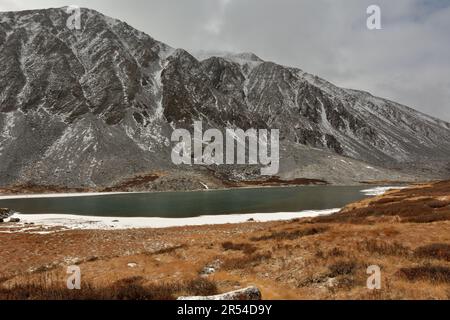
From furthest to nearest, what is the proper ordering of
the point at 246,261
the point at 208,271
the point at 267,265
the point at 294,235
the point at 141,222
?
the point at 141,222 → the point at 294,235 → the point at 246,261 → the point at 208,271 → the point at 267,265

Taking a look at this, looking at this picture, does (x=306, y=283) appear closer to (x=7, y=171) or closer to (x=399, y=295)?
(x=399, y=295)

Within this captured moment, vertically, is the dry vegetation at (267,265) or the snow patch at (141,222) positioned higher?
the dry vegetation at (267,265)

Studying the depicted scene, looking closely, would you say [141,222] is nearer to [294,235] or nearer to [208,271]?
[294,235]

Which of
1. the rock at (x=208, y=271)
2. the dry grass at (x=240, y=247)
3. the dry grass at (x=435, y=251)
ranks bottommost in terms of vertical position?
the rock at (x=208, y=271)

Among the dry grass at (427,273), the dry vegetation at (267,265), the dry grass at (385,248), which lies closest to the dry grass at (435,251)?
the dry vegetation at (267,265)

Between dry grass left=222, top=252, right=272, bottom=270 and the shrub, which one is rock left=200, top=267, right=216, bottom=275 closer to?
dry grass left=222, top=252, right=272, bottom=270

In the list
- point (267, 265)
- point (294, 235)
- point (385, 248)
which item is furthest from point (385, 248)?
point (294, 235)

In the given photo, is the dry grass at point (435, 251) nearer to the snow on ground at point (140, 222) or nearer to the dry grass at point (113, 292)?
the dry grass at point (113, 292)
